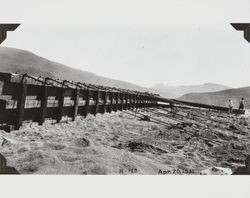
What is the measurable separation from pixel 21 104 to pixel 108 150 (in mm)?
1838

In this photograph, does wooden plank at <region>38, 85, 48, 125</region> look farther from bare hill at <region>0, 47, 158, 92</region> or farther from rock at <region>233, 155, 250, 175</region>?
bare hill at <region>0, 47, 158, 92</region>

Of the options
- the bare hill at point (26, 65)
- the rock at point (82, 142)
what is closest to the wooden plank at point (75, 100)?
the rock at point (82, 142)

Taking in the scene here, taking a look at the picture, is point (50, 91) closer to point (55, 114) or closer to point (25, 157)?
point (55, 114)

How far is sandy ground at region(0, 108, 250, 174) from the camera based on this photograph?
4.08 m

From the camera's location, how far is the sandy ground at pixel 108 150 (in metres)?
4.08

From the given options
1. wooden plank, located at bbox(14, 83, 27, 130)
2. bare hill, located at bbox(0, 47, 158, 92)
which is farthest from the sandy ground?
bare hill, located at bbox(0, 47, 158, 92)

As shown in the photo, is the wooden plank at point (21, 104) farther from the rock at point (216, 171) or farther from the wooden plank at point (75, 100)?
the rock at point (216, 171)

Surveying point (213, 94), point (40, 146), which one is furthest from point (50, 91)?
point (213, 94)

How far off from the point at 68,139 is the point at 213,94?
169 feet

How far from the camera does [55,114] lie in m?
4.77

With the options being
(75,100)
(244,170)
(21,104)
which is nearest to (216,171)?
(244,170)

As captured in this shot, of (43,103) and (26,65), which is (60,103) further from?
(26,65)

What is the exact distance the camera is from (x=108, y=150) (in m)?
4.91

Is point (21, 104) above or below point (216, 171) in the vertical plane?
above
